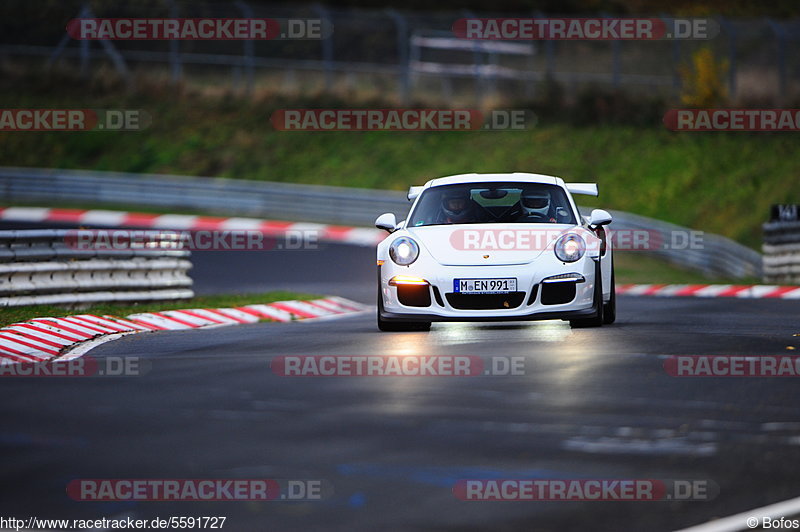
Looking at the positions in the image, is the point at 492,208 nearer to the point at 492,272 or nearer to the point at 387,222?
the point at 387,222

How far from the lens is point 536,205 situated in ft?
43.9

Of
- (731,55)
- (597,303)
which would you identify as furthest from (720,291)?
(731,55)

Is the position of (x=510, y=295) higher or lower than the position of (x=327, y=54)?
lower

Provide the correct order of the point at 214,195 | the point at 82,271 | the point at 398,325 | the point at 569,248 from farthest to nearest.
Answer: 1. the point at 214,195
2. the point at 82,271
3. the point at 398,325
4. the point at 569,248

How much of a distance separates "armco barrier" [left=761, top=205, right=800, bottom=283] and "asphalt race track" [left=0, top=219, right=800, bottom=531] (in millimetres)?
12621

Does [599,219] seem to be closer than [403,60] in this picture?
Yes

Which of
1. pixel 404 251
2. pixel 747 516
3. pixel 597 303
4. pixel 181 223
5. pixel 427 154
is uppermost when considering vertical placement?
pixel 427 154

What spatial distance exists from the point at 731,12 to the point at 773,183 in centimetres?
2637

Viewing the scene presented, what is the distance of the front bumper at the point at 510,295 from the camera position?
478 inches

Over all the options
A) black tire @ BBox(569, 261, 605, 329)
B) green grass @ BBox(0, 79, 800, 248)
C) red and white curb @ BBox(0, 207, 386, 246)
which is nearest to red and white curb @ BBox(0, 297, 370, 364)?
black tire @ BBox(569, 261, 605, 329)

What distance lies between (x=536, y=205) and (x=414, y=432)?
6257mm

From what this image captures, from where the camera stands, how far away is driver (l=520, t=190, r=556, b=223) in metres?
13.1

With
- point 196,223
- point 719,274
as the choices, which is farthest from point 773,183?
point 196,223

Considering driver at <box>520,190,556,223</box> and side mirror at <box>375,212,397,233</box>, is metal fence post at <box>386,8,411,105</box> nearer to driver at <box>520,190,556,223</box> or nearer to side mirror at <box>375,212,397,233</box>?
driver at <box>520,190,556,223</box>
